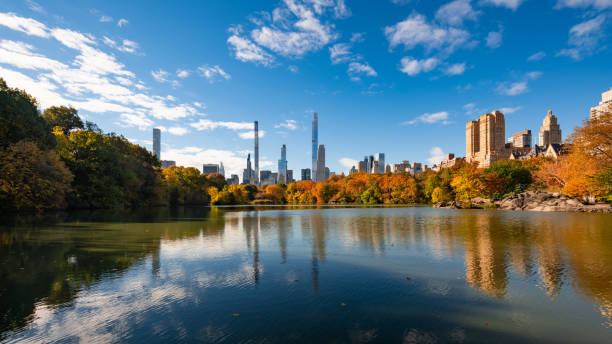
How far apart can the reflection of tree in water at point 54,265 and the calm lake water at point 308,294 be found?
0.04 m

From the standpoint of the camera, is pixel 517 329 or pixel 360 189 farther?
pixel 360 189

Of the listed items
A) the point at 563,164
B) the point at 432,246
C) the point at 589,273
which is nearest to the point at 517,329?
the point at 589,273

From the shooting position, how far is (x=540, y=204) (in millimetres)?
40406

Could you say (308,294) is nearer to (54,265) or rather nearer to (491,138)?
(54,265)

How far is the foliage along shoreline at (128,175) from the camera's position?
2733 cm

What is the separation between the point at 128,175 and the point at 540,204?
62879mm

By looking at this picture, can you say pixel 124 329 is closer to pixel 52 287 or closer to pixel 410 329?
pixel 52 287

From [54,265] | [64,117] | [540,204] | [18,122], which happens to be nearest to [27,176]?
[18,122]

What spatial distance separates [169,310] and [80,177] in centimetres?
4747

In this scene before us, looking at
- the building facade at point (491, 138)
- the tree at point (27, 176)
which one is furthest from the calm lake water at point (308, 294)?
the building facade at point (491, 138)

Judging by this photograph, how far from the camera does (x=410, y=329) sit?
469cm

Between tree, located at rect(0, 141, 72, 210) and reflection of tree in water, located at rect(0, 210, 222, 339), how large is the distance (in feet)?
50.1

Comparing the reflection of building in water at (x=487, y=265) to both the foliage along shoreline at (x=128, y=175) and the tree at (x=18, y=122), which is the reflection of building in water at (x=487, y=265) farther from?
→ the tree at (x=18, y=122)

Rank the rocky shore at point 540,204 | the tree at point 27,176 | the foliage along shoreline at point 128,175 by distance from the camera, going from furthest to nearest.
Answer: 1. the rocky shore at point 540,204
2. the foliage along shoreline at point 128,175
3. the tree at point 27,176
